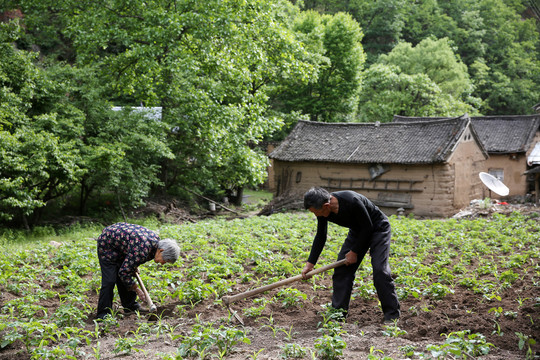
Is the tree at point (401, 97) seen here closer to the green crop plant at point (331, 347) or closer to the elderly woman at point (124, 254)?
the elderly woman at point (124, 254)

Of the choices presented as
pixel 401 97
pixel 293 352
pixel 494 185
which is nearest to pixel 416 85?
pixel 401 97


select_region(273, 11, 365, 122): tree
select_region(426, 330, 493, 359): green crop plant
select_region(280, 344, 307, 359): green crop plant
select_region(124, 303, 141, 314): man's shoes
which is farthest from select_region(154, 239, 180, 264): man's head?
select_region(273, 11, 365, 122): tree

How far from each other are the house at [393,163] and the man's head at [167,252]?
54.2 ft

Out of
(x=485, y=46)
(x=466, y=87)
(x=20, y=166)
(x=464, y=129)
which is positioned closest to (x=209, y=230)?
(x=20, y=166)

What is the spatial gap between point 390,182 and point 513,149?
11337mm

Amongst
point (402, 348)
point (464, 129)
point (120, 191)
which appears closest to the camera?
point (402, 348)

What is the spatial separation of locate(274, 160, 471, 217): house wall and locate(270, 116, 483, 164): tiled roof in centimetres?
41

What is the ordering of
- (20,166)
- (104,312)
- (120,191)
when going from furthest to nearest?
(120,191), (20,166), (104,312)

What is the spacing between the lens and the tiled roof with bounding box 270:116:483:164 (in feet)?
70.4

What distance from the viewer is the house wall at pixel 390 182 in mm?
20578

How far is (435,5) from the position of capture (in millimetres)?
47750

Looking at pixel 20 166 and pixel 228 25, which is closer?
pixel 20 166

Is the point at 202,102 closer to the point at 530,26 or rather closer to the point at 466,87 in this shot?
the point at 466,87

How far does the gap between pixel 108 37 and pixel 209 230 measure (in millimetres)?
9021
